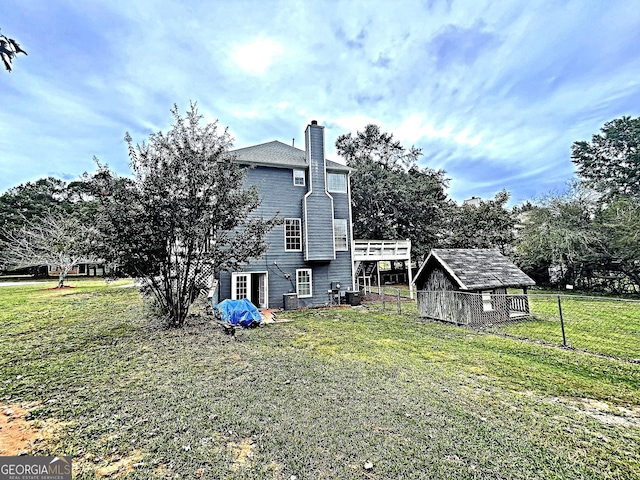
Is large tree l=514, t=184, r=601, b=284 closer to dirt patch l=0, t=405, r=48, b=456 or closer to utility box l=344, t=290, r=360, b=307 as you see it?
utility box l=344, t=290, r=360, b=307

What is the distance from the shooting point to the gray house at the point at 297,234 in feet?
45.8

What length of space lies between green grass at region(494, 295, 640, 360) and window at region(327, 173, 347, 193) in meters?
9.57

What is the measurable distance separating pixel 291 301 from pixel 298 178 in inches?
238

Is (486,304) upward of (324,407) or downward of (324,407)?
upward

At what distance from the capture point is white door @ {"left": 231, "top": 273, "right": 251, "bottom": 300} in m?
13.4

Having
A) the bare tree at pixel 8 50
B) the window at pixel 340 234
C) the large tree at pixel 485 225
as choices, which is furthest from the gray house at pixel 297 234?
the large tree at pixel 485 225

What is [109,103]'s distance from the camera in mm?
12258

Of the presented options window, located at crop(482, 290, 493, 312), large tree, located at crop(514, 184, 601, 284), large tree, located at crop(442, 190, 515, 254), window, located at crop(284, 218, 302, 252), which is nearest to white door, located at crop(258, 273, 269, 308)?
window, located at crop(284, 218, 302, 252)

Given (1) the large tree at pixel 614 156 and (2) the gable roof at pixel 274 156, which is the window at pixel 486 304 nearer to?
(2) the gable roof at pixel 274 156

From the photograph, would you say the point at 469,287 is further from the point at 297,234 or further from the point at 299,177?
the point at 299,177

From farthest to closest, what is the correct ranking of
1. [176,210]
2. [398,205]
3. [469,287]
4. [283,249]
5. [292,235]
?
1. [398,205]
2. [292,235]
3. [283,249]
4. [469,287]
5. [176,210]

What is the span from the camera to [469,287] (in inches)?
366

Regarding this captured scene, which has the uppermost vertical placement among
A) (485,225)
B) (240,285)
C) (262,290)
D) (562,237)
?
(485,225)

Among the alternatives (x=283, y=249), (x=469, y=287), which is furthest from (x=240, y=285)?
(x=469, y=287)
